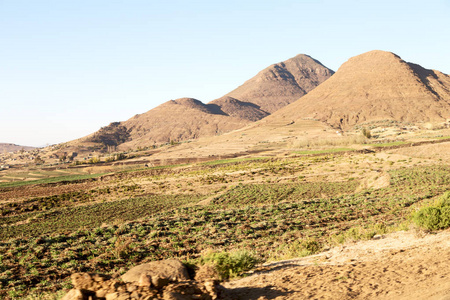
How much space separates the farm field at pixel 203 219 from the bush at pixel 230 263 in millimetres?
1949

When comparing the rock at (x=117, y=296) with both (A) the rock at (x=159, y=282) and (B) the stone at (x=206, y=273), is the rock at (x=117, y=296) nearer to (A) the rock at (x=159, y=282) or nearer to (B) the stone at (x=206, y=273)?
(A) the rock at (x=159, y=282)

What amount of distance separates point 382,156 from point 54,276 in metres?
57.1

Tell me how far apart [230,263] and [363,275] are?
3.86 metres

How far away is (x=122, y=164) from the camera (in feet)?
315

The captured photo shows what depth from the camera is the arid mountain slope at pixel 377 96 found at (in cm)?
13500

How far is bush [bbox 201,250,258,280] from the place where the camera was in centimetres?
1056

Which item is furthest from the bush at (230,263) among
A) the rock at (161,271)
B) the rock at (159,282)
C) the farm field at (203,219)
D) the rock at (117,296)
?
the rock at (117,296)

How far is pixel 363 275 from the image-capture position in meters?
9.48

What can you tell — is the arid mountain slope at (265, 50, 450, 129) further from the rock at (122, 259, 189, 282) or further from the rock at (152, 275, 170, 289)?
the rock at (152, 275, 170, 289)

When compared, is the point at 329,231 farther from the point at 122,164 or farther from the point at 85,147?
the point at 85,147

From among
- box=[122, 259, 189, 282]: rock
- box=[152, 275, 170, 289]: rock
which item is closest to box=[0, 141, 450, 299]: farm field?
box=[122, 259, 189, 282]: rock

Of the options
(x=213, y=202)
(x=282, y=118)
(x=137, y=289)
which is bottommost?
(x=213, y=202)

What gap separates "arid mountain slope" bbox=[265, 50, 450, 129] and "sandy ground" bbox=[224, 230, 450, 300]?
129 metres

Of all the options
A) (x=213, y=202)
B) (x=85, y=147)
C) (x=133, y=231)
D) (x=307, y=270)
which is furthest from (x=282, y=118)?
(x=307, y=270)
